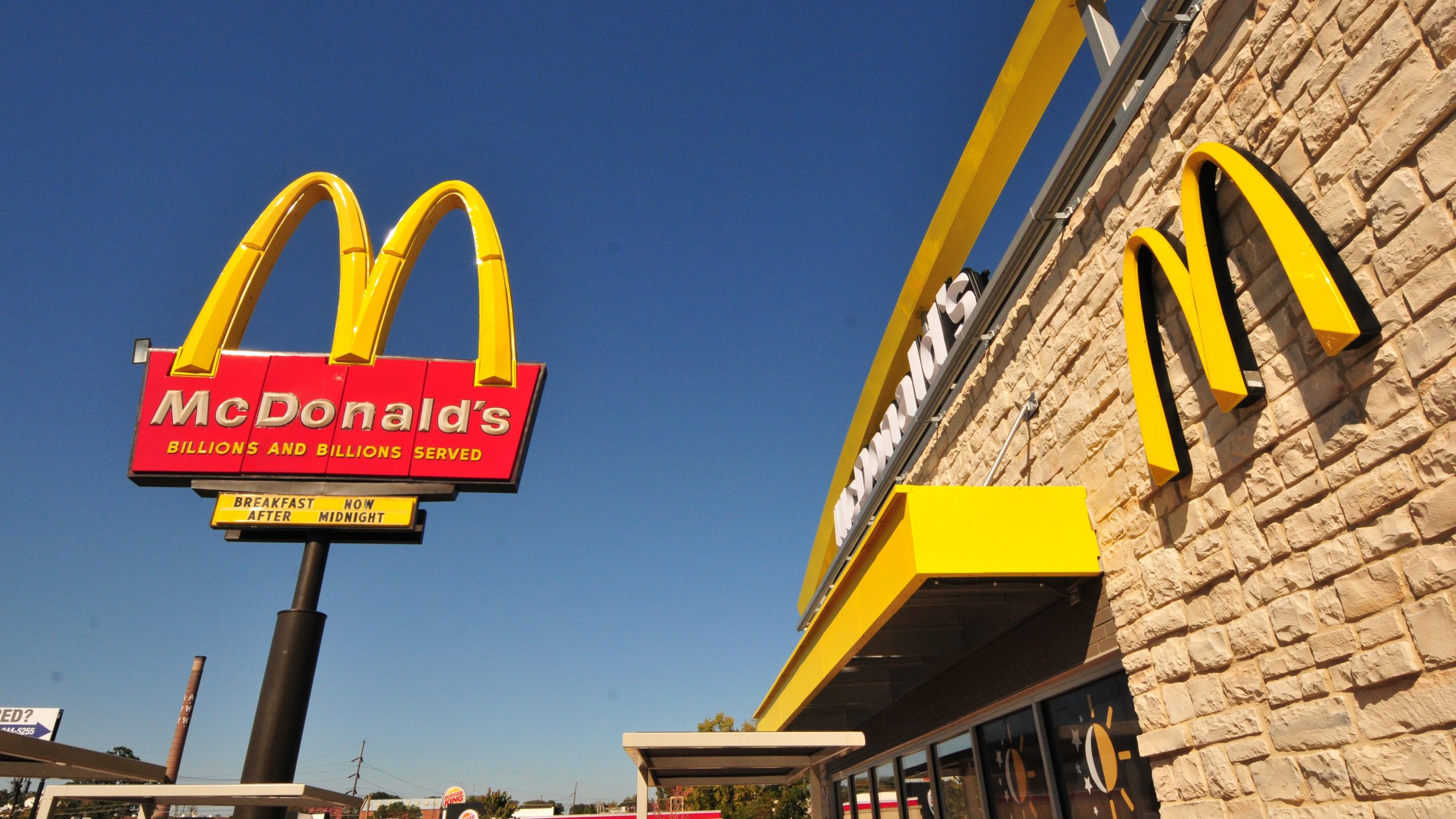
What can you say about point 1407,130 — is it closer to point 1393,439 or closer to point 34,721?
point 1393,439

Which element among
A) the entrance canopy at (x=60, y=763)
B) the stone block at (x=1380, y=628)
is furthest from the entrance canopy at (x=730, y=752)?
the entrance canopy at (x=60, y=763)

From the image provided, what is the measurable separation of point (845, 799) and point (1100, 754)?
7.79 meters

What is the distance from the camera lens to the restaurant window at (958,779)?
649cm

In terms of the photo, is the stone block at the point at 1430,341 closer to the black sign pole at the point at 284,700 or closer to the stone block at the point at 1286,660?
the stone block at the point at 1286,660

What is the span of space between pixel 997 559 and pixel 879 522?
2.54 feet

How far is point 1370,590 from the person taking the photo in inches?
117

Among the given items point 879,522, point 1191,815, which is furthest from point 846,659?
point 1191,815

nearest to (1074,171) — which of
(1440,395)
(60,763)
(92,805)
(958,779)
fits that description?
(1440,395)

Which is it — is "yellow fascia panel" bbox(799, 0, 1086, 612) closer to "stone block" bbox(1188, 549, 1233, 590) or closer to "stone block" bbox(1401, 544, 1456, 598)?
"stone block" bbox(1188, 549, 1233, 590)

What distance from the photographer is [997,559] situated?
431cm

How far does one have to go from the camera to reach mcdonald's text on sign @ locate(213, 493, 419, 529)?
9.94 metres

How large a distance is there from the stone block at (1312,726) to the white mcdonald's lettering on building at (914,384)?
386 cm

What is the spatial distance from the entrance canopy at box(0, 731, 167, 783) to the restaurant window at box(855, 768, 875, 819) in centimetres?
878

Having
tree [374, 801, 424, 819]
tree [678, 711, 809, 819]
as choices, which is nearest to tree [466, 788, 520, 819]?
tree [678, 711, 809, 819]
